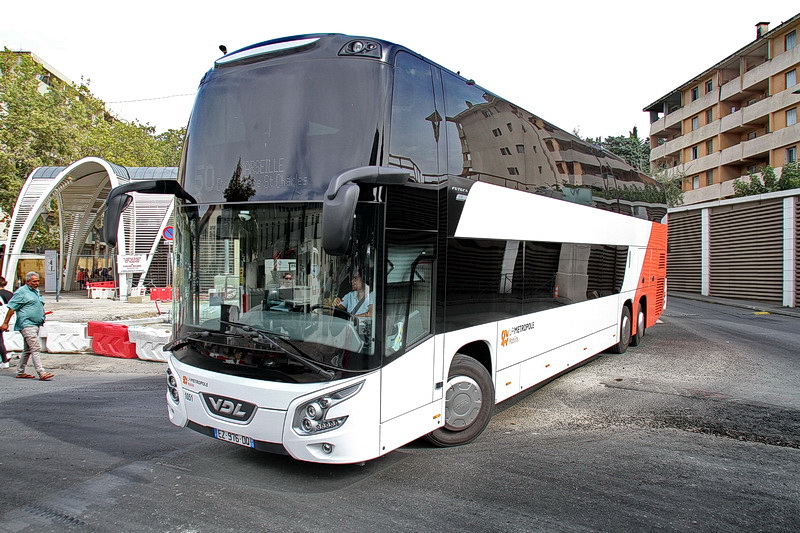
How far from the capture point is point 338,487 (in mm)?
4520

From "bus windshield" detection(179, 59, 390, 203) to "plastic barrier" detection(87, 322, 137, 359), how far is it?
780 centimetres

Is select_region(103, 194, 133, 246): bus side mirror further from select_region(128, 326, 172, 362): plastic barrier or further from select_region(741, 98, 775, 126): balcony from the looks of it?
select_region(741, 98, 775, 126): balcony

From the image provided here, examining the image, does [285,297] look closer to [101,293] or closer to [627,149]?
[101,293]

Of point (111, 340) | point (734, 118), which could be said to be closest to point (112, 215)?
point (111, 340)

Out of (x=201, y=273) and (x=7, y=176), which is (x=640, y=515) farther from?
(x=7, y=176)

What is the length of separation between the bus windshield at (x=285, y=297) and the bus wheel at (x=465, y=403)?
4.55 feet

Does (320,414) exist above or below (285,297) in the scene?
below

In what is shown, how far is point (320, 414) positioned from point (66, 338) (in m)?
10.2

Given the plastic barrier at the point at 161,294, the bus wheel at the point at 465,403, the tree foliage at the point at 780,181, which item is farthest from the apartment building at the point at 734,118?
the bus wheel at the point at 465,403

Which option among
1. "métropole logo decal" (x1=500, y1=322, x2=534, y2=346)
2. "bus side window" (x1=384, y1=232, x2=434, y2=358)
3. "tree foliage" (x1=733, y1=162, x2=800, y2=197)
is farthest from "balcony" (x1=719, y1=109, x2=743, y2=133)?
"bus side window" (x1=384, y1=232, x2=434, y2=358)

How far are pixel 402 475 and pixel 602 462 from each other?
192cm

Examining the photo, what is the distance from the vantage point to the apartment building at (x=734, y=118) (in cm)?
3903

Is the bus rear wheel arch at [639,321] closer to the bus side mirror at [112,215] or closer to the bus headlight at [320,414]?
the bus headlight at [320,414]

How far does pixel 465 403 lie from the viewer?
5535 millimetres
